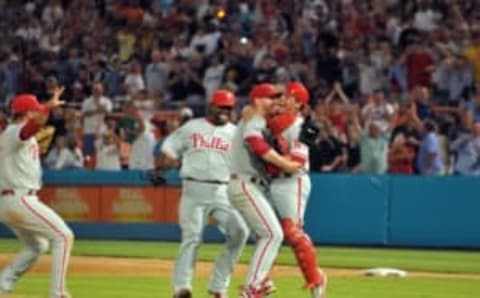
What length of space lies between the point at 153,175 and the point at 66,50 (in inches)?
692

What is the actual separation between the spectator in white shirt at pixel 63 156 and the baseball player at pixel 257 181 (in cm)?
1519

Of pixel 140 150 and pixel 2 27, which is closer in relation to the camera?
pixel 140 150

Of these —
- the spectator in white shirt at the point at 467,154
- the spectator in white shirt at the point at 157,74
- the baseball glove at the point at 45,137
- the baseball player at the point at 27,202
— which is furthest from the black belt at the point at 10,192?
the spectator in white shirt at the point at 157,74

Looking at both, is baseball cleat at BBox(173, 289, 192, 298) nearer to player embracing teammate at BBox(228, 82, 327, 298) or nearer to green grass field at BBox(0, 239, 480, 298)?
green grass field at BBox(0, 239, 480, 298)

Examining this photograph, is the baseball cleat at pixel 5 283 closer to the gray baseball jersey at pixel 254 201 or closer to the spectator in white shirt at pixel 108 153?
the gray baseball jersey at pixel 254 201

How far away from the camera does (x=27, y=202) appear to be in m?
16.0

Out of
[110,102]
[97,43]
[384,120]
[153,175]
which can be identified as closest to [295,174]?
[153,175]

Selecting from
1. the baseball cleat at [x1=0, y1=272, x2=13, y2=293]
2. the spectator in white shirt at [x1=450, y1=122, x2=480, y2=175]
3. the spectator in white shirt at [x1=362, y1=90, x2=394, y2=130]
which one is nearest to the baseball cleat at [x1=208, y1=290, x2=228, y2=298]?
the baseball cleat at [x1=0, y1=272, x2=13, y2=293]

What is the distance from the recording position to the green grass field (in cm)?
1758

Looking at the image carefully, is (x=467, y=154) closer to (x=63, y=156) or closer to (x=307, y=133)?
(x=63, y=156)

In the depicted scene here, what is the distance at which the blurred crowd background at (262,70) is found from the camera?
27.4 m

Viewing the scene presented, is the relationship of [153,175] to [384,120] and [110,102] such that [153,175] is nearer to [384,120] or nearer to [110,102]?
[384,120]

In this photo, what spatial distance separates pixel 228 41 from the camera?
31781 mm

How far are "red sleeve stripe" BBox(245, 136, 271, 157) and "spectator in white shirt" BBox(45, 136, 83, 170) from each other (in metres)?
15.6
